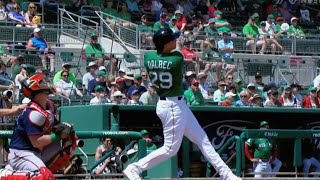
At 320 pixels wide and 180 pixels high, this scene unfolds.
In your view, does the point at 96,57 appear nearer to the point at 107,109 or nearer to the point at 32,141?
the point at 107,109

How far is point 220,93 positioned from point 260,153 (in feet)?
12.5

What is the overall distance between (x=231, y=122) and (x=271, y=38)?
6509 mm

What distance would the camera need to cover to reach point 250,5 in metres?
25.8

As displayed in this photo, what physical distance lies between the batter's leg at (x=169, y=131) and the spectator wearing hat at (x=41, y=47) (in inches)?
315

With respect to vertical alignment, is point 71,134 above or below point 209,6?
below

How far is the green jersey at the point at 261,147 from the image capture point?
1334 centimetres

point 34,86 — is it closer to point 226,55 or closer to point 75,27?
point 226,55

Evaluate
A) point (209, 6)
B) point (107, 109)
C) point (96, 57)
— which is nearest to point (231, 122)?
point (107, 109)

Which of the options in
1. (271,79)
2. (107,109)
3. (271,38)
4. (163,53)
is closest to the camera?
(163,53)

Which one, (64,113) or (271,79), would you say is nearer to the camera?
(64,113)

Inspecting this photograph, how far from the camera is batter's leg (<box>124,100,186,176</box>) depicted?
9.67 meters

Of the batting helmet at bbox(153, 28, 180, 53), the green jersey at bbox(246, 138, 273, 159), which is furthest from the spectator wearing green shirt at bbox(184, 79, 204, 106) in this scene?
the batting helmet at bbox(153, 28, 180, 53)

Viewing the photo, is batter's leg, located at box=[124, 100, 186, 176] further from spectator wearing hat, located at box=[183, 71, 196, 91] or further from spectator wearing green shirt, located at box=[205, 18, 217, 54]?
spectator wearing green shirt, located at box=[205, 18, 217, 54]

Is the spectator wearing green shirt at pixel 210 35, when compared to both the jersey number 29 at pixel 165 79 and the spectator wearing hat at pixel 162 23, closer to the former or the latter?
the spectator wearing hat at pixel 162 23
